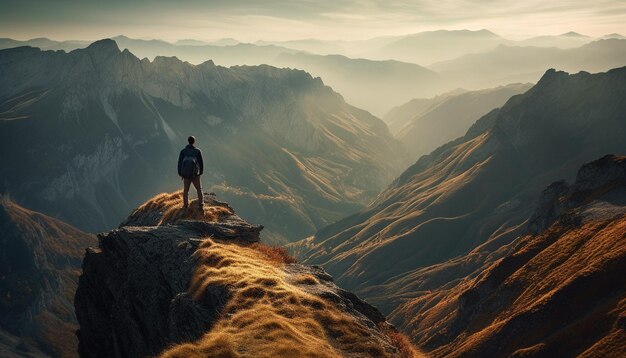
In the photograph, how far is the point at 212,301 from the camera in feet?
101

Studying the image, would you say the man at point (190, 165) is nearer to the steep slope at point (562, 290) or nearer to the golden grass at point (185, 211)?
the golden grass at point (185, 211)

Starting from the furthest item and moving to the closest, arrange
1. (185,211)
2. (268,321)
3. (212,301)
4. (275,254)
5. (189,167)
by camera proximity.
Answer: (185,211), (189,167), (275,254), (212,301), (268,321)

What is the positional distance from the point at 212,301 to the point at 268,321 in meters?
5.62

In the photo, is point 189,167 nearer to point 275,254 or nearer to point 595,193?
point 275,254

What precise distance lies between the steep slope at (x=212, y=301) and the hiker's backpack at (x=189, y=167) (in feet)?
15.5

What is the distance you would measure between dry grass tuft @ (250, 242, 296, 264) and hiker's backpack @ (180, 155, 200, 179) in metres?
8.98

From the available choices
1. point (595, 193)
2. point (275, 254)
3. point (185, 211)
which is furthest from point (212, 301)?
point (595, 193)

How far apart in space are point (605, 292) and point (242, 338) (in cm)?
8470

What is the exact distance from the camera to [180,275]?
36344mm

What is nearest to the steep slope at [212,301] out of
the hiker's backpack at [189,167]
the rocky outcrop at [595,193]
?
the hiker's backpack at [189,167]

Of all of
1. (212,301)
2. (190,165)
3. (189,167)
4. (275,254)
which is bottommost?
(275,254)

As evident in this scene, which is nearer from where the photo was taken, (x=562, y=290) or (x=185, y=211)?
(x=185, y=211)

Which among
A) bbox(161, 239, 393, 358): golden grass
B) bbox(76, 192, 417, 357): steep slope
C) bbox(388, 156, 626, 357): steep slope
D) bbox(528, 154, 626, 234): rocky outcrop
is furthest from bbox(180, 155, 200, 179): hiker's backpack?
bbox(528, 154, 626, 234): rocky outcrop

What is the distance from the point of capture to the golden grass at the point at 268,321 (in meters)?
24.2
